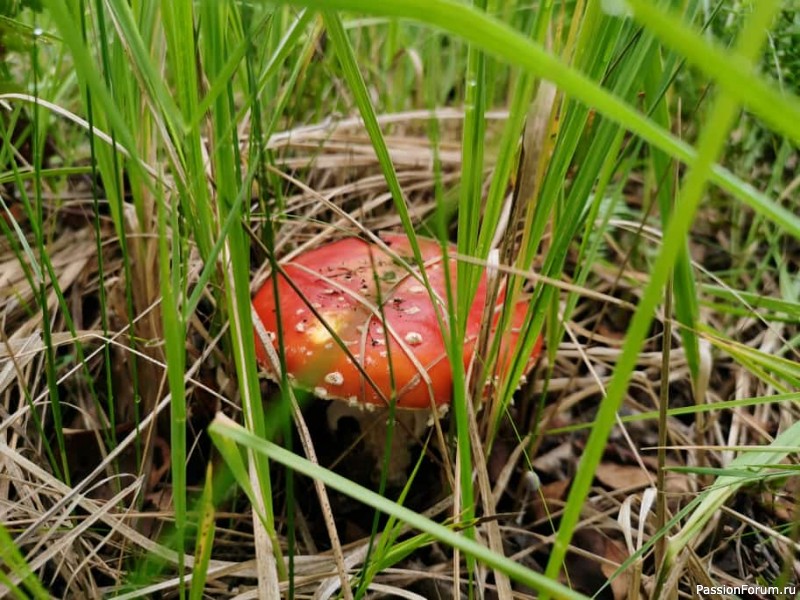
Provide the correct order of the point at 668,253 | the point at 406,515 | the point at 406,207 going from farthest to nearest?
the point at 406,207 < the point at 406,515 < the point at 668,253

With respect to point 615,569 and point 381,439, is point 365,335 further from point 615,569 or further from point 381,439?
point 615,569

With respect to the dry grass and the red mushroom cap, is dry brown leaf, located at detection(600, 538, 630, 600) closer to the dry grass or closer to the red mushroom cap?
the dry grass

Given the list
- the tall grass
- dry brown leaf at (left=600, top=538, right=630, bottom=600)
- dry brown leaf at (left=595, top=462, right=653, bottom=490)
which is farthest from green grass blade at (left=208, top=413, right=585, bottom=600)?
dry brown leaf at (left=595, top=462, right=653, bottom=490)

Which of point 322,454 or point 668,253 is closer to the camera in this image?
point 668,253

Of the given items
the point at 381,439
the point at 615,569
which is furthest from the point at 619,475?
the point at 381,439

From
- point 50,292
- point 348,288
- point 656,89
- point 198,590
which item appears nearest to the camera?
point 198,590

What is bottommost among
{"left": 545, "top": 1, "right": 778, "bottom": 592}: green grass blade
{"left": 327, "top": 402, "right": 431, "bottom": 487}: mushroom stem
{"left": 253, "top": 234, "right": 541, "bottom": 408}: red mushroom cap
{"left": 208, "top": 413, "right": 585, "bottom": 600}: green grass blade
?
{"left": 327, "top": 402, "right": 431, "bottom": 487}: mushroom stem

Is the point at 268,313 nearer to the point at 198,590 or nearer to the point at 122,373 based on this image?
the point at 122,373

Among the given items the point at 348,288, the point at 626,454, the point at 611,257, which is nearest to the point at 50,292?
the point at 348,288
